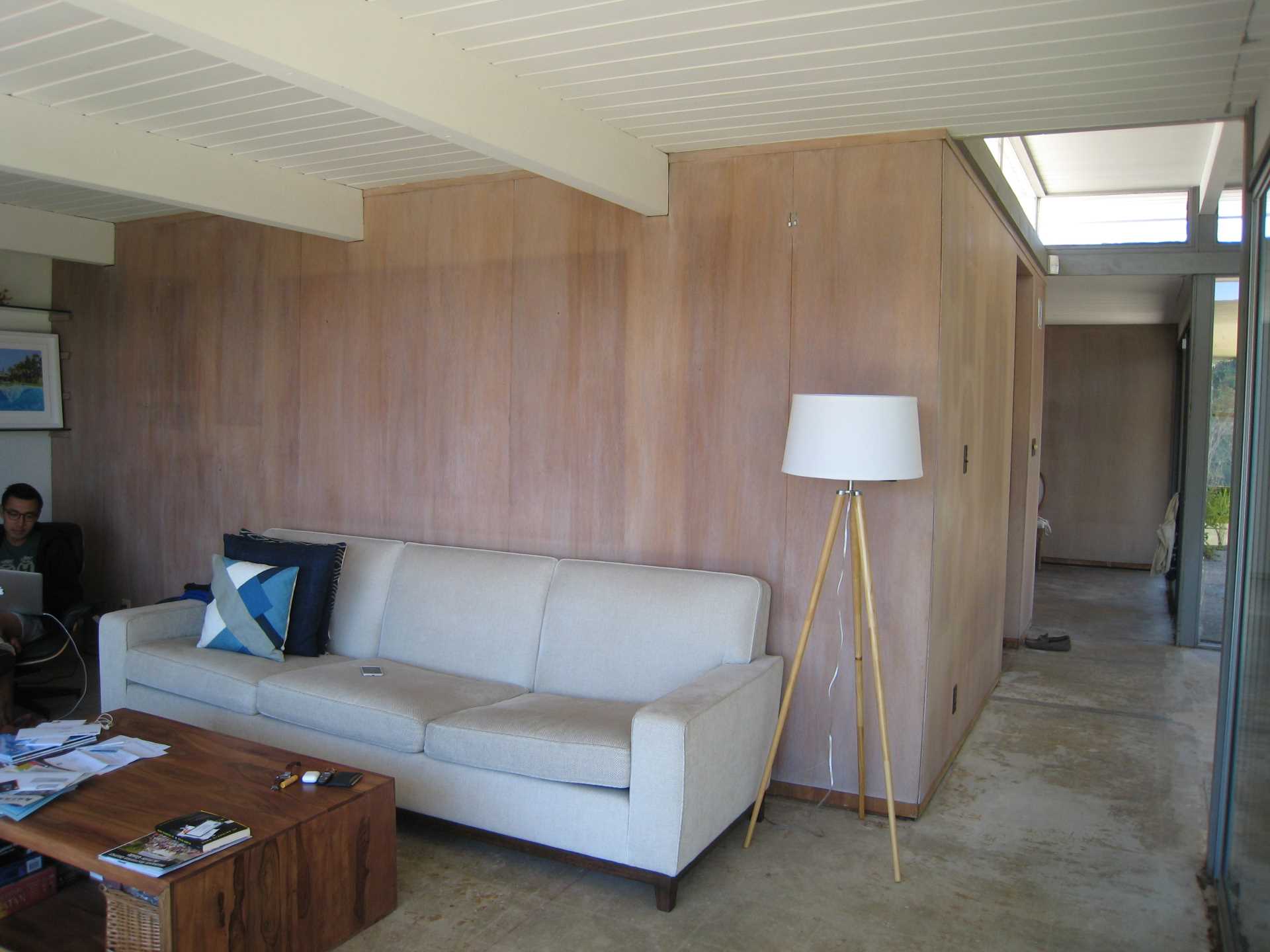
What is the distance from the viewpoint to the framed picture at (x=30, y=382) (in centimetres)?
573

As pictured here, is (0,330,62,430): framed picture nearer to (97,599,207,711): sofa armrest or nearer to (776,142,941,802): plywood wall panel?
(97,599,207,711): sofa armrest

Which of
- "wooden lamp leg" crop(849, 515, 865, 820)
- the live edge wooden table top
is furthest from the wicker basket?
"wooden lamp leg" crop(849, 515, 865, 820)

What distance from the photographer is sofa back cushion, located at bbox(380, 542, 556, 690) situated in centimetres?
377

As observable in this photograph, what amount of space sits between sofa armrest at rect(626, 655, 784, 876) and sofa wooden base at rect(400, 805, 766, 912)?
0.03m

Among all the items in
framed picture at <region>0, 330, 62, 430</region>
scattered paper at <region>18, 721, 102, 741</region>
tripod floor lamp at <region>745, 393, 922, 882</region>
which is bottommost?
Result: scattered paper at <region>18, 721, 102, 741</region>

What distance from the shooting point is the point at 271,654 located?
3891 millimetres

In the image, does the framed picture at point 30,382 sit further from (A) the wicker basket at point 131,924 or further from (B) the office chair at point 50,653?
(A) the wicker basket at point 131,924

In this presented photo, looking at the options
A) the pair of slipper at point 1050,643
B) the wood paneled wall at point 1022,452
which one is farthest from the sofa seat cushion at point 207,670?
the pair of slipper at point 1050,643

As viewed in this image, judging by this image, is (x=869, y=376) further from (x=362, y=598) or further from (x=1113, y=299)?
(x=1113, y=299)

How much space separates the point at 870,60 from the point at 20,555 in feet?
15.6

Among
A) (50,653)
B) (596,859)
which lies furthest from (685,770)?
(50,653)

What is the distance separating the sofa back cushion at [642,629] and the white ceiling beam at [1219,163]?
3.68m

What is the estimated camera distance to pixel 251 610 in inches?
155

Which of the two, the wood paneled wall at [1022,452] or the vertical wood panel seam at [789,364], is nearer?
the vertical wood panel seam at [789,364]
